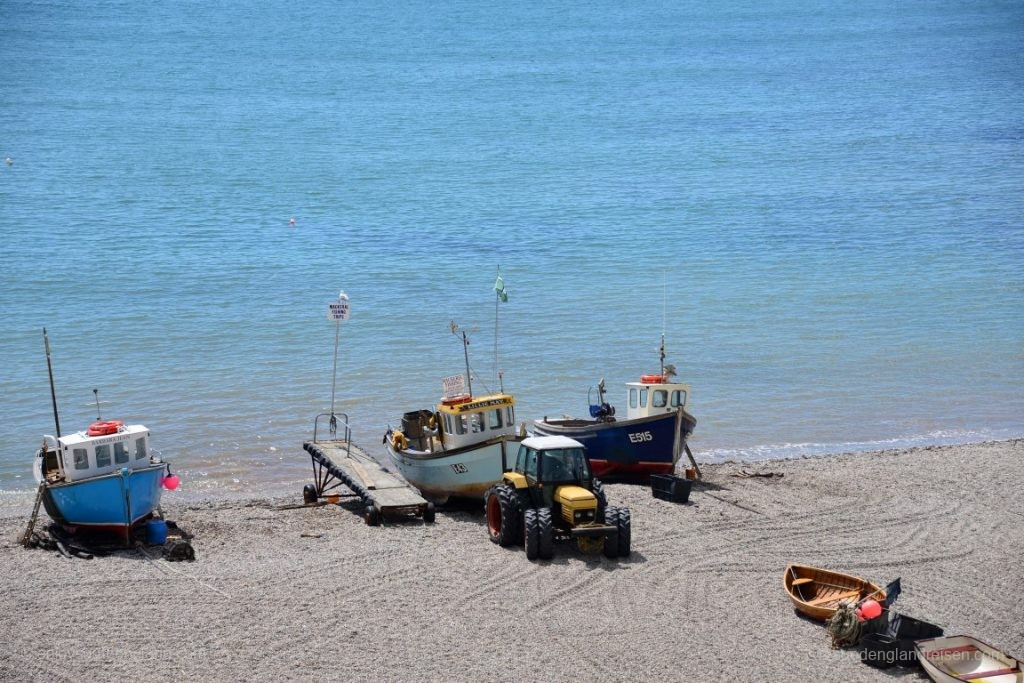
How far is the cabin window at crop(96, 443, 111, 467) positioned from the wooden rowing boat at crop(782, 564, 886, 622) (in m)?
11.1

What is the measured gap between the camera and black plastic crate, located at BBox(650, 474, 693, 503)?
21344 millimetres

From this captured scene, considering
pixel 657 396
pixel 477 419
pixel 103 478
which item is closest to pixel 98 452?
pixel 103 478

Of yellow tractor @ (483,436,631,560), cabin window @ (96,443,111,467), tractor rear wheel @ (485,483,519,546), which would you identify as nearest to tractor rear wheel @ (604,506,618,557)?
yellow tractor @ (483,436,631,560)

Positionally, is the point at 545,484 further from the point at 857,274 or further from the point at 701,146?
the point at 701,146

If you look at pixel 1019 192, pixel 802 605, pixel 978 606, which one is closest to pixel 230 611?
pixel 802 605

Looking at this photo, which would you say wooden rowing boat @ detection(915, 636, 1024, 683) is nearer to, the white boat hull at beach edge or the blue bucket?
the white boat hull at beach edge

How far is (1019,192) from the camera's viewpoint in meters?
63.8

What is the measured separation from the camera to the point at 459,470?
2111cm

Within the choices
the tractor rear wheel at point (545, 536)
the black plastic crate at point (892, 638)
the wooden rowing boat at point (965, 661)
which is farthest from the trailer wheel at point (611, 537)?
the wooden rowing boat at point (965, 661)

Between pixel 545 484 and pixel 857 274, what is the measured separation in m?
33.8

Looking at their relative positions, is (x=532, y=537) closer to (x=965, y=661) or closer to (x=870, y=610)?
(x=870, y=610)

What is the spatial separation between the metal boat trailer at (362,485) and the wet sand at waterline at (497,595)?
31 cm

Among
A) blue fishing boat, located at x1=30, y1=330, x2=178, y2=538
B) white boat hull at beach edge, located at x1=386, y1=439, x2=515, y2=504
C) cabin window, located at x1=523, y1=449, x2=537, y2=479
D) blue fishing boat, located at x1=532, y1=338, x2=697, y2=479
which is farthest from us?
blue fishing boat, located at x1=532, y1=338, x2=697, y2=479

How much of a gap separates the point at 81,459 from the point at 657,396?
442 inches
